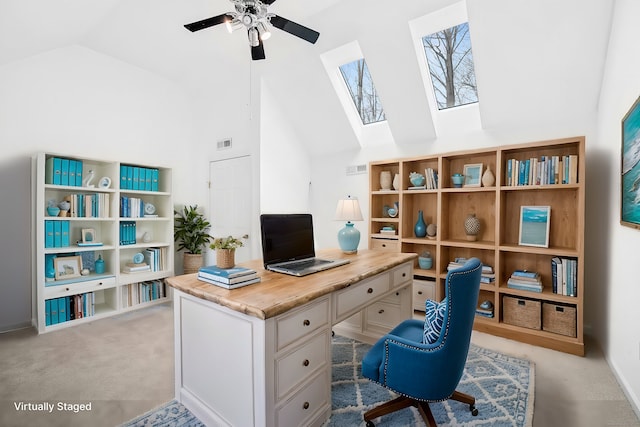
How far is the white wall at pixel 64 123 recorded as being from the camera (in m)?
3.10

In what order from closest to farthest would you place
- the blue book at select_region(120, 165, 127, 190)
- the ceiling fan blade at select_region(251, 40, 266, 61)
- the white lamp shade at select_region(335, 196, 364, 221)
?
1. the ceiling fan blade at select_region(251, 40, 266, 61)
2. the white lamp shade at select_region(335, 196, 364, 221)
3. the blue book at select_region(120, 165, 127, 190)

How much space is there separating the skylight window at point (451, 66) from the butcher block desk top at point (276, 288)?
2381 millimetres

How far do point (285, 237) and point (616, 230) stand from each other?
2.51m

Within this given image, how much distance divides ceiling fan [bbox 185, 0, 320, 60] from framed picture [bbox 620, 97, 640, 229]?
2.13 metres

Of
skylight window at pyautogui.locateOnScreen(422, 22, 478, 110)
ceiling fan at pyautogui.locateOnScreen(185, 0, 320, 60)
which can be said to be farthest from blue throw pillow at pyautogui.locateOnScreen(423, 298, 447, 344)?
skylight window at pyautogui.locateOnScreen(422, 22, 478, 110)

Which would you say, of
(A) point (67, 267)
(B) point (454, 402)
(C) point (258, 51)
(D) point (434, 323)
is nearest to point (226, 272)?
(D) point (434, 323)

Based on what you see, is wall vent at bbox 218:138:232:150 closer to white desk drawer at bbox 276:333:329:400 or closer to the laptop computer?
the laptop computer

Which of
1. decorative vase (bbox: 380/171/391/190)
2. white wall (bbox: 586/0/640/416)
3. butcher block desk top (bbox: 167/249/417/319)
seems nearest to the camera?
butcher block desk top (bbox: 167/249/417/319)

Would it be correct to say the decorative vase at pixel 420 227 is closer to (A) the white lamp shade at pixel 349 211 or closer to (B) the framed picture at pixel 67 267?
(A) the white lamp shade at pixel 349 211

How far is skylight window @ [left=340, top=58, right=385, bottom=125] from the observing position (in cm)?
380

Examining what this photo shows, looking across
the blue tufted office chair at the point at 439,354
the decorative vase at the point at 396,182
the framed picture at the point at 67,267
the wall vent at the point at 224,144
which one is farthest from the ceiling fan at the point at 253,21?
the framed picture at the point at 67,267

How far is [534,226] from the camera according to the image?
2.98 m

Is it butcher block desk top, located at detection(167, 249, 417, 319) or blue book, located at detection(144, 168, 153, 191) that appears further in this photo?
blue book, located at detection(144, 168, 153, 191)

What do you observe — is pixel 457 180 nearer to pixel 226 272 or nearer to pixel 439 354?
pixel 439 354
